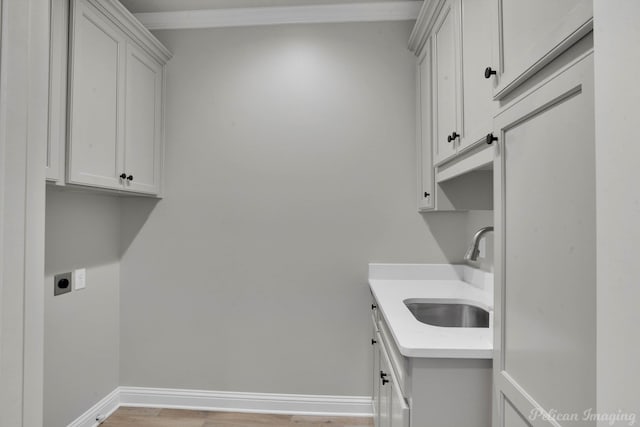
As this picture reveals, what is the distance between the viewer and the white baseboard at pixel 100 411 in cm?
203

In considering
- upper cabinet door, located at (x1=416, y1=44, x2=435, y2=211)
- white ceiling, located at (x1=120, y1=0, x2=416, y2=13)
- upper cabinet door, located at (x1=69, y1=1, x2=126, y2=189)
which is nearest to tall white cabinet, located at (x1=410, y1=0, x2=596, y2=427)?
upper cabinet door, located at (x1=416, y1=44, x2=435, y2=211)

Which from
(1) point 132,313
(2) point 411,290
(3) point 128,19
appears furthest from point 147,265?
(2) point 411,290

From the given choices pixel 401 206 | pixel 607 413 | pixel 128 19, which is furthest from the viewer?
pixel 401 206

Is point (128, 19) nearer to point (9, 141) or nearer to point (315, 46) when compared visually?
point (315, 46)

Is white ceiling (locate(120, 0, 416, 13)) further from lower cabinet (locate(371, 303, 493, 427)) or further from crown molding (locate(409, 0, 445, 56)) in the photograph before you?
lower cabinet (locate(371, 303, 493, 427))

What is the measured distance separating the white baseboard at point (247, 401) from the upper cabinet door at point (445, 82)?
1.65 meters

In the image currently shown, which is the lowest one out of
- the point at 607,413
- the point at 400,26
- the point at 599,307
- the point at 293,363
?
the point at 293,363

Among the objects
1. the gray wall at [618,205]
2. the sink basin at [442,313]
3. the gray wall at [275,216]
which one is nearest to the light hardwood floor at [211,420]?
the gray wall at [275,216]

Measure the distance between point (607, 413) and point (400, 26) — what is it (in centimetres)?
241

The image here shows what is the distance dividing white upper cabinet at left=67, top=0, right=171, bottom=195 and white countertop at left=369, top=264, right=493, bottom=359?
1557 millimetres

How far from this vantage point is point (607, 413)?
41cm

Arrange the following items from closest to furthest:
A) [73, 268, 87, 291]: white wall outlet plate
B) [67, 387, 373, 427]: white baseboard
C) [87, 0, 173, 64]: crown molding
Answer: [87, 0, 173, 64]: crown molding < [73, 268, 87, 291]: white wall outlet plate < [67, 387, 373, 427]: white baseboard

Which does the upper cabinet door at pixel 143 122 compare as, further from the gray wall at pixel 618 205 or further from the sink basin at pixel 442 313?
the gray wall at pixel 618 205

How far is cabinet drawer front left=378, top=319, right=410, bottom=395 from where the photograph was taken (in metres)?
1.11
